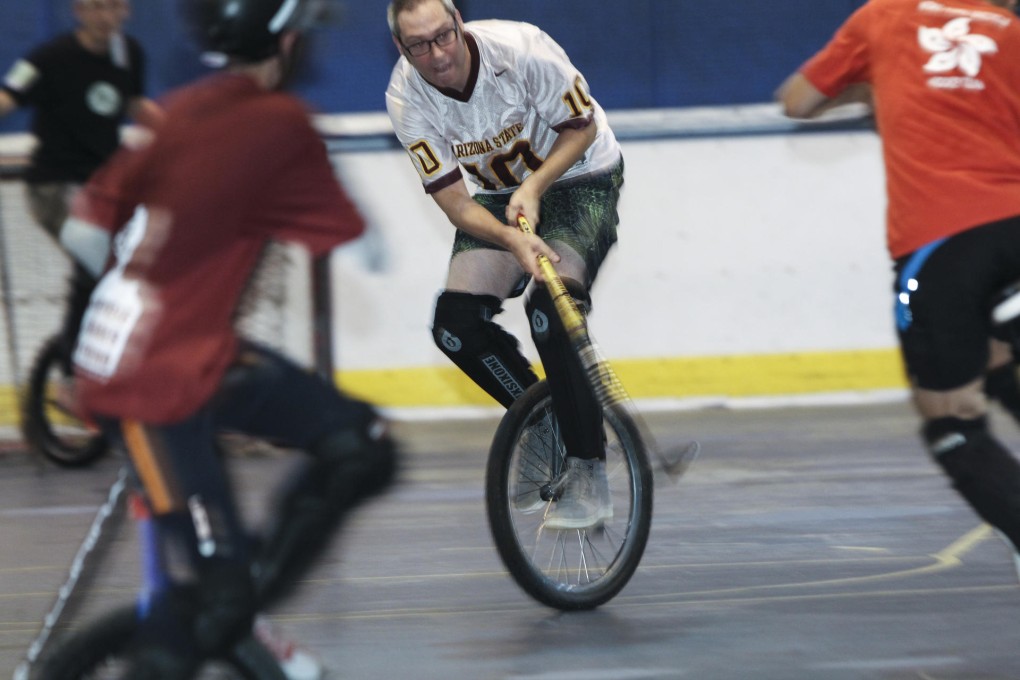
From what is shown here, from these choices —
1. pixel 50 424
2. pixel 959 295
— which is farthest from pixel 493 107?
pixel 50 424

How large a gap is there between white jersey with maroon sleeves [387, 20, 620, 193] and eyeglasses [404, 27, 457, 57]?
0.19 meters

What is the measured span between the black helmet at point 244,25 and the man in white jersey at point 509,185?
59.9 inches

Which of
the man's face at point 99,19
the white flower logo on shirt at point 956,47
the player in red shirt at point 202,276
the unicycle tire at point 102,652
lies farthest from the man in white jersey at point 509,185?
the man's face at point 99,19

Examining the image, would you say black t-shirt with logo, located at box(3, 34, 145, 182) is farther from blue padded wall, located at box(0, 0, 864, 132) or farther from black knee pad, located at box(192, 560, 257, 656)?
black knee pad, located at box(192, 560, 257, 656)

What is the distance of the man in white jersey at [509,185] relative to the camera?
4.64m

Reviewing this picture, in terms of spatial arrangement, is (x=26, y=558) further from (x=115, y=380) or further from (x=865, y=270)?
(x=865, y=270)

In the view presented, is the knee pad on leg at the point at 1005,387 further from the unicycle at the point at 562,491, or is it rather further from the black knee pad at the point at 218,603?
the black knee pad at the point at 218,603

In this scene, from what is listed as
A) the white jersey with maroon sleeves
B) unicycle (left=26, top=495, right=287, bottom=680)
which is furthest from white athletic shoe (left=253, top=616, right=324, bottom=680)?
the white jersey with maroon sleeves

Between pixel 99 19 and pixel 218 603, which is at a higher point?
pixel 218 603

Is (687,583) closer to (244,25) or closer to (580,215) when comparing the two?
(580,215)

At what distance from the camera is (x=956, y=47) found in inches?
153

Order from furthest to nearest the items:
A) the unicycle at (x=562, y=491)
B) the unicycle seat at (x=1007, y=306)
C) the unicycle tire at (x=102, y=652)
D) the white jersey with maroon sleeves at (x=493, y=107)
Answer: the white jersey with maroon sleeves at (x=493, y=107), the unicycle at (x=562, y=491), the unicycle seat at (x=1007, y=306), the unicycle tire at (x=102, y=652)

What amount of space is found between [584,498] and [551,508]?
0.10 metres

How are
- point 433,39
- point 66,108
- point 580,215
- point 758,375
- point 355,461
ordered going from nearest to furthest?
point 355,461
point 433,39
point 580,215
point 66,108
point 758,375
